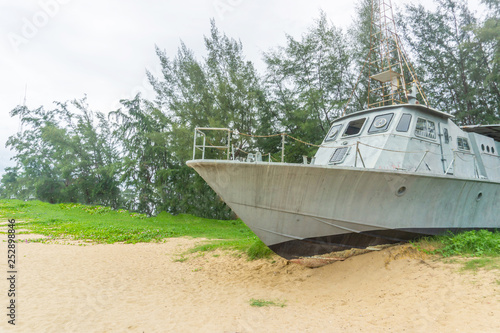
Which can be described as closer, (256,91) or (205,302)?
(205,302)

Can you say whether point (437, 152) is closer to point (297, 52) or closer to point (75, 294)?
point (75, 294)

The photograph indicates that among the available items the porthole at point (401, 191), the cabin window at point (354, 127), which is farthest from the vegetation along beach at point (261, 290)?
the cabin window at point (354, 127)

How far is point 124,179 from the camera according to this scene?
2147 centimetres

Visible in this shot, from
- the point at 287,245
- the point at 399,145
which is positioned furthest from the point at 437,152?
the point at 287,245

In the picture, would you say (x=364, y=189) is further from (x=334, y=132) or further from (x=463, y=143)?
(x=463, y=143)

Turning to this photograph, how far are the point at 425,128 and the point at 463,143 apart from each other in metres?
1.63

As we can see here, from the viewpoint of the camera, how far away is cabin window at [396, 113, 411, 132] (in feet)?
21.5

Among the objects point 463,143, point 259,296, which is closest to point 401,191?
point 463,143

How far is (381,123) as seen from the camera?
22.2 feet

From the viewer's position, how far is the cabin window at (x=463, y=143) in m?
7.49

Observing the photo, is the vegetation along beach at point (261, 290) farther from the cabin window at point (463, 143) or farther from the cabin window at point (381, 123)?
the cabin window at point (381, 123)

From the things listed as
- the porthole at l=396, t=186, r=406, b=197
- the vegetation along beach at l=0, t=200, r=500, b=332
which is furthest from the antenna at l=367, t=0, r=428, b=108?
the vegetation along beach at l=0, t=200, r=500, b=332

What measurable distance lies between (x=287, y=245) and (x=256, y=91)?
13567 millimetres

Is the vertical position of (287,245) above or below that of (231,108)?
below
